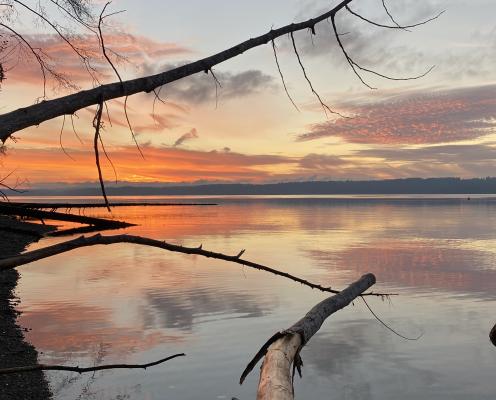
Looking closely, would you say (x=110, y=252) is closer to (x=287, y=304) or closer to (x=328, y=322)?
(x=287, y=304)

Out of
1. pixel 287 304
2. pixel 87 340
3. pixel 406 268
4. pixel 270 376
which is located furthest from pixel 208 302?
pixel 270 376

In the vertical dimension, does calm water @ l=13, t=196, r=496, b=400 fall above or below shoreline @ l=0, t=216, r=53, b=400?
below

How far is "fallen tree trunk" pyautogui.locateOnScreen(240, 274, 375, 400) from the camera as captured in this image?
3.63 m

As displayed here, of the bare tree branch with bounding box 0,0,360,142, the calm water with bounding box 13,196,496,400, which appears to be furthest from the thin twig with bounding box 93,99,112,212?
the calm water with bounding box 13,196,496,400

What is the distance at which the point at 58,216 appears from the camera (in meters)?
3.01

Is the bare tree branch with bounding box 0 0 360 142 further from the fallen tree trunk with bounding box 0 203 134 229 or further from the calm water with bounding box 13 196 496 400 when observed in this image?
the calm water with bounding box 13 196 496 400

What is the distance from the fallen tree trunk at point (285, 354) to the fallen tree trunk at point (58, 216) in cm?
155

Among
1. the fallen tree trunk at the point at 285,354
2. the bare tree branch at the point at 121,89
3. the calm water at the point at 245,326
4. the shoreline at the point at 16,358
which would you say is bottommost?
the calm water at the point at 245,326

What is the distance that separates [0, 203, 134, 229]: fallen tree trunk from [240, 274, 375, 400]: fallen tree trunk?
155 cm

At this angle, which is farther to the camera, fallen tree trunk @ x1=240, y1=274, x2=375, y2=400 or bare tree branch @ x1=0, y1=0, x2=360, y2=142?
fallen tree trunk @ x1=240, y1=274, x2=375, y2=400

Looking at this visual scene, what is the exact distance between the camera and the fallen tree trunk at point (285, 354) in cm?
363

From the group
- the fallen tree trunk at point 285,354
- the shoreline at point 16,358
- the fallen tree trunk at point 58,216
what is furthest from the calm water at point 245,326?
the fallen tree trunk at point 58,216

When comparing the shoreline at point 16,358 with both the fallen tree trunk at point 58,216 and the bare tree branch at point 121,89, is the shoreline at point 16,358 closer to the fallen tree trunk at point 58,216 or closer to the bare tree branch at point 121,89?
the fallen tree trunk at point 58,216

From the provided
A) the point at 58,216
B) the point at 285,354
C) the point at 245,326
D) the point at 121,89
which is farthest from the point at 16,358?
the point at 121,89
